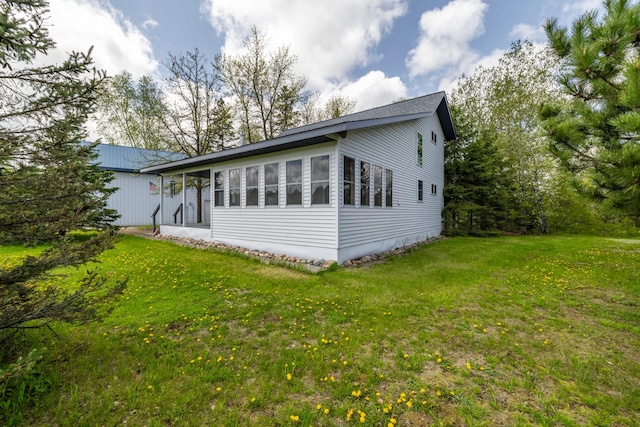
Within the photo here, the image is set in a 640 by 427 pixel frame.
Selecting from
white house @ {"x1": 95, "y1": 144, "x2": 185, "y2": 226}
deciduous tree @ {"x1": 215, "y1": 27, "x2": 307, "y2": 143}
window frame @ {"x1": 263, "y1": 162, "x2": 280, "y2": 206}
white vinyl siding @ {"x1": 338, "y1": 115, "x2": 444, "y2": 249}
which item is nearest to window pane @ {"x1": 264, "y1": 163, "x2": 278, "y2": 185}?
window frame @ {"x1": 263, "y1": 162, "x2": 280, "y2": 206}

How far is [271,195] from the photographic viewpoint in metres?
8.14

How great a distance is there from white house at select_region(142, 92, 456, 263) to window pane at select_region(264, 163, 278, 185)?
0.10 feet

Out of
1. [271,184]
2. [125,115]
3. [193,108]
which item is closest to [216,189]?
[271,184]

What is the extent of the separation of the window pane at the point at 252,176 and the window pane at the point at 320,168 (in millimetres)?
2300

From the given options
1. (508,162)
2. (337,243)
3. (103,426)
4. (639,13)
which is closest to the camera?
(103,426)

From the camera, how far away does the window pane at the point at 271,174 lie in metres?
Result: 8.01

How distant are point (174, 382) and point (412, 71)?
759 inches

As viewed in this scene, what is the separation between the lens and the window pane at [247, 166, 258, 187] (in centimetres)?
854

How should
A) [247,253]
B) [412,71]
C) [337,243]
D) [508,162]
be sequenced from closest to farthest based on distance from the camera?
[337,243] < [247,253] < [508,162] < [412,71]

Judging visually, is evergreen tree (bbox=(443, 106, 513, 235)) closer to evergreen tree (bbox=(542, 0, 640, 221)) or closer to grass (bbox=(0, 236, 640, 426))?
grass (bbox=(0, 236, 640, 426))

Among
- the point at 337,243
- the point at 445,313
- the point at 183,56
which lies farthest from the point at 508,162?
the point at 183,56

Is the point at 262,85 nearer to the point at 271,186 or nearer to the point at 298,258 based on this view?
the point at 271,186

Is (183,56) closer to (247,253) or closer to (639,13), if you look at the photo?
(247,253)

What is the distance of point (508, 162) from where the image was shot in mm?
15664
